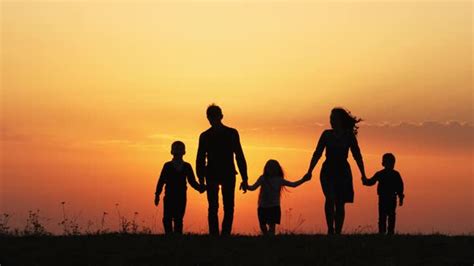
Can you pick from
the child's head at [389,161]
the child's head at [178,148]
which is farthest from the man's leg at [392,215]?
the child's head at [178,148]

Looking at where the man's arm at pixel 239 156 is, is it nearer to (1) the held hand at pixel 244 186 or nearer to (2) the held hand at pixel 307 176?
(1) the held hand at pixel 244 186

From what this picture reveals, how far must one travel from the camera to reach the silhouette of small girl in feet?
67.7

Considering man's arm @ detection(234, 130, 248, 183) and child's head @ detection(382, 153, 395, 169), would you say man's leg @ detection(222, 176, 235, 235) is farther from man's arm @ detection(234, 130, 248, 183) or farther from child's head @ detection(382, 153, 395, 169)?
child's head @ detection(382, 153, 395, 169)

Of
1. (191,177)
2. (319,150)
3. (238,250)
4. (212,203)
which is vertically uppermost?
(319,150)

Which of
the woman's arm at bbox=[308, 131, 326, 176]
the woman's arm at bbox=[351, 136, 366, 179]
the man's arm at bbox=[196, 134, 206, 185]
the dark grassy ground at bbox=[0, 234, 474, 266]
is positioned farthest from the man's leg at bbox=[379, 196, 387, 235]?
the man's arm at bbox=[196, 134, 206, 185]

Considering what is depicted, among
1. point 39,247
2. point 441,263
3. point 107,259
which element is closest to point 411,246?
point 441,263

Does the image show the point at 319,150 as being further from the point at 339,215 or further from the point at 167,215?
the point at 167,215

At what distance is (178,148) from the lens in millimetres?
19203

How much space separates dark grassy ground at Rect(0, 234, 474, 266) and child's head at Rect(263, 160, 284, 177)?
12.5ft

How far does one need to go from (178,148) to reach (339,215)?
3.83m

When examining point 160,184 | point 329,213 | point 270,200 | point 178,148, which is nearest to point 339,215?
point 329,213

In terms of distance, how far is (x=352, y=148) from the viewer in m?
19.0

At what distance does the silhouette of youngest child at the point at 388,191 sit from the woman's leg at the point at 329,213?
A: 97.7 inches

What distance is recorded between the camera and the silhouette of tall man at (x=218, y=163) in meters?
18.0
